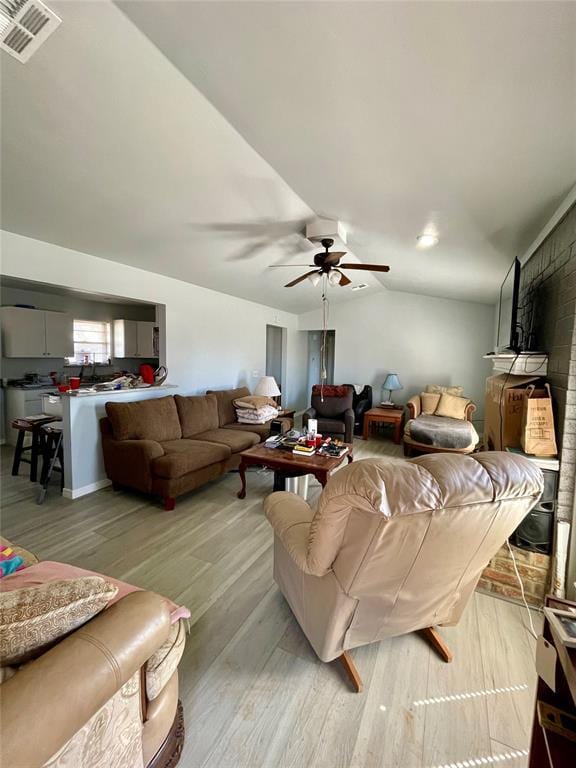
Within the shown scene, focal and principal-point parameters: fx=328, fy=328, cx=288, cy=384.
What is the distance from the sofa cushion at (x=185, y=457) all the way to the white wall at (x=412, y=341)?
4109 millimetres

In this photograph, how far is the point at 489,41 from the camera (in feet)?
3.34

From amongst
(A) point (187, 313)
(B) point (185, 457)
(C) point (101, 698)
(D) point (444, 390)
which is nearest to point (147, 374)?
(A) point (187, 313)

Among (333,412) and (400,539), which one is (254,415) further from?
(400,539)

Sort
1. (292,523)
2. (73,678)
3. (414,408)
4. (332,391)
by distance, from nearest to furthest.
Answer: (73,678) → (292,523) → (414,408) → (332,391)

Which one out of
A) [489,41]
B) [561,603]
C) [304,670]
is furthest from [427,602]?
[489,41]

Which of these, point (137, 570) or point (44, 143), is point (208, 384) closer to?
point (137, 570)

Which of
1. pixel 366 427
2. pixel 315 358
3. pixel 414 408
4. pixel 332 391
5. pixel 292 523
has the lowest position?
pixel 366 427

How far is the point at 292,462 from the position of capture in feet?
9.39

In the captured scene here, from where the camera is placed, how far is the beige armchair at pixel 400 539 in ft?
3.44

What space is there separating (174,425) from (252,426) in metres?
1.09

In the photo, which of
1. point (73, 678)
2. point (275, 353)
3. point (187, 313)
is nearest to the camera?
point (73, 678)

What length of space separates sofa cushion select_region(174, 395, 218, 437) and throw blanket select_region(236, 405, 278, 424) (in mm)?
405

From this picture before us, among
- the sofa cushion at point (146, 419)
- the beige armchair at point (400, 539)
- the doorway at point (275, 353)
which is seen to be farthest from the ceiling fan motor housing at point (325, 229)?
the doorway at point (275, 353)

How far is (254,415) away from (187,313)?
1.64 meters
